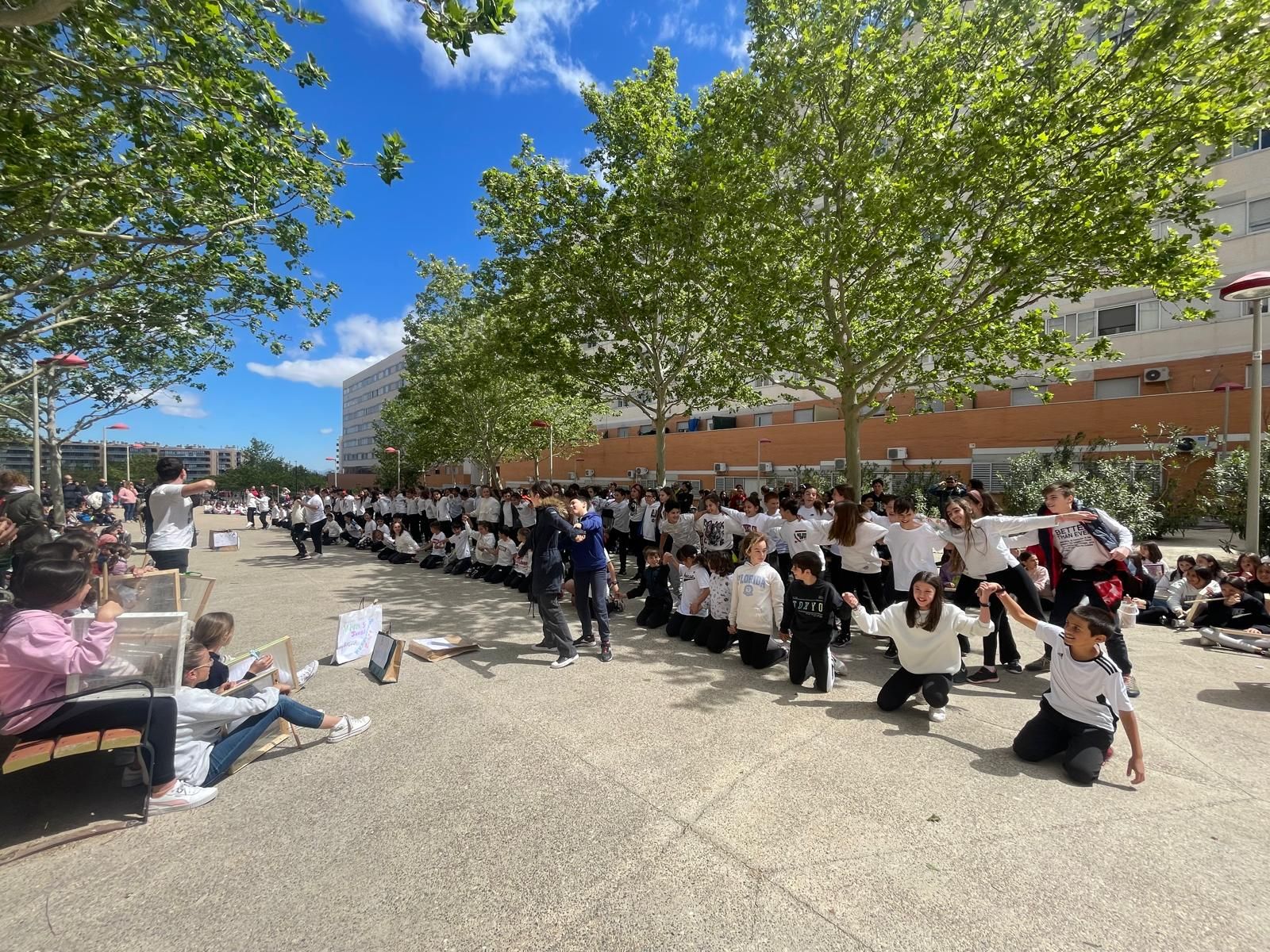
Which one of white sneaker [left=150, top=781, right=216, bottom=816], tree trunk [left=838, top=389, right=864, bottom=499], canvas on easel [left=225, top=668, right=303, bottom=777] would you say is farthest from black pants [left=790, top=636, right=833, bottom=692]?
tree trunk [left=838, top=389, right=864, bottom=499]

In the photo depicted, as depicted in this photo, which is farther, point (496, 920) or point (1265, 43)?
point (1265, 43)

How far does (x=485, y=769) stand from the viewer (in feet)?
12.2

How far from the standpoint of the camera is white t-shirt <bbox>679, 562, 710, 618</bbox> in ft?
22.5

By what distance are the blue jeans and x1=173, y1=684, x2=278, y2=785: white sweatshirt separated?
45 millimetres

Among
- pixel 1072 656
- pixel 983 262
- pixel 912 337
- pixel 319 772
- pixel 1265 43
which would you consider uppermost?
pixel 1265 43

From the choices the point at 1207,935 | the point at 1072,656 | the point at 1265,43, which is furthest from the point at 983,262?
the point at 1207,935

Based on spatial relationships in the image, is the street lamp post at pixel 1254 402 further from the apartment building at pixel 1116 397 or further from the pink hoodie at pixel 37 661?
the pink hoodie at pixel 37 661

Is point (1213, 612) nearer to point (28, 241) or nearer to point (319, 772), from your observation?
point (319, 772)

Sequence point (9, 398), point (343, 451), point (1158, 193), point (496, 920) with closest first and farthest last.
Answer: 1. point (496, 920)
2. point (1158, 193)
3. point (9, 398)
4. point (343, 451)

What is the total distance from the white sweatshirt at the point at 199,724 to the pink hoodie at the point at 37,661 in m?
0.54

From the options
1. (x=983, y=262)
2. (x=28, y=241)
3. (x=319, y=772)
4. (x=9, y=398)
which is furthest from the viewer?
(x=9, y=398)

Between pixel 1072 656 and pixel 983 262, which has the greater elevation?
pixel 983 262

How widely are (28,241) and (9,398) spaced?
2277cm

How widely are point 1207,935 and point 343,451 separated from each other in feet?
437
